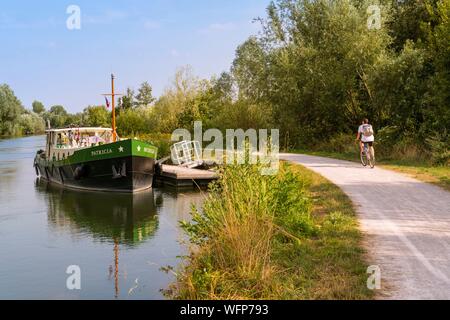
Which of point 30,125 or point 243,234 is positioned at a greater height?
point 30,125

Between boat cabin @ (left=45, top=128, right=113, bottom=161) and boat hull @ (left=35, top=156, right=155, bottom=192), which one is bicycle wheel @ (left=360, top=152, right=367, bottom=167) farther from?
boat cabin @ (left=45, top=128, right=113, bottom=161)

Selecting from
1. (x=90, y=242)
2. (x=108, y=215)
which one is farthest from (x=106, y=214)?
(x=90, y=242)

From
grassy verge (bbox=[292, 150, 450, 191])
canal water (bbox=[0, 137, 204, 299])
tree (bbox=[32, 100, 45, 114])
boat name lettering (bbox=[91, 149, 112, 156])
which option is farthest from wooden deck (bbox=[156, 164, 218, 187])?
tree (bbox=[32, 100, 45, 114])

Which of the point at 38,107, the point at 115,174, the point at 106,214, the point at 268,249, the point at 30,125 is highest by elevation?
the point at 38,107

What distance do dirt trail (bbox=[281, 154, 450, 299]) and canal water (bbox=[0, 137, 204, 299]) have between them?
3386 millimetres

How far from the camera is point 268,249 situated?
7.56 m

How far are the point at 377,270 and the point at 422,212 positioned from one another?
4.26 meters

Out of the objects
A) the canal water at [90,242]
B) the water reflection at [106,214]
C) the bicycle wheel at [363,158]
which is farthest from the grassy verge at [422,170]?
the water reflection at [106,214]

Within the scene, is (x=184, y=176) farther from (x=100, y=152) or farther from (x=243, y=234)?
(x=243, y=234)

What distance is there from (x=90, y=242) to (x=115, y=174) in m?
10.5

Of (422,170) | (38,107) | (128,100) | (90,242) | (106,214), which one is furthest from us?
(38,107)

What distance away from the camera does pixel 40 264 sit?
454 inches
